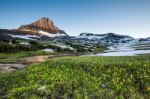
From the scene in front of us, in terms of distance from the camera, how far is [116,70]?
28844 millimetres

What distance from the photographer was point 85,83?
24.8 meters

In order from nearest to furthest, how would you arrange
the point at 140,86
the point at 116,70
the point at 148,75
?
the point at 140,86 → the point at 148,75 → the point at 116,70

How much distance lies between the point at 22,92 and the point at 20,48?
119 meters

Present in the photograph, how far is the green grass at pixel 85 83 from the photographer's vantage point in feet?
73.1

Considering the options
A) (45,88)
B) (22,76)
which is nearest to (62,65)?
(22,76)

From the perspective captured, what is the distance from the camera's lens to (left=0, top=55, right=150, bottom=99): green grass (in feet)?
73.1

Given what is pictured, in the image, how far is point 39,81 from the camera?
2717 centimetres

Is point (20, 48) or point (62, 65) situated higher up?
point (62, 65)

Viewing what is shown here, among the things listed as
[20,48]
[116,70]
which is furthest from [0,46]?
[116,70]

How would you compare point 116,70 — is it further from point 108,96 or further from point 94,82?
point 108,96

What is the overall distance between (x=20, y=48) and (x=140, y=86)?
120527 millimetres

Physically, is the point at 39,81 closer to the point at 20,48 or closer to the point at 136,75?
the point at 136,75

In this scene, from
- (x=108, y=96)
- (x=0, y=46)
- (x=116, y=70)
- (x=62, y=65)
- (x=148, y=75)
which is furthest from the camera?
(x=0, y=46)

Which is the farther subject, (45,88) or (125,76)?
(125,76)
